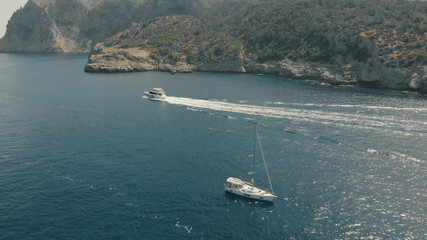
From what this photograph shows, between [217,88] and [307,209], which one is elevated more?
[217,88]

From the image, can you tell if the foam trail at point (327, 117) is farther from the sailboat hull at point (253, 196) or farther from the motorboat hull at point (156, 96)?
the sailboat hull at point (253, 196)

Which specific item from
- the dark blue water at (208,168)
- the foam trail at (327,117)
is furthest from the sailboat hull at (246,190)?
the foam trail at (327,117)

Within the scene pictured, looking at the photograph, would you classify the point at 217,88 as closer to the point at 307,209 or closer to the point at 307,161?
the point at 307,161

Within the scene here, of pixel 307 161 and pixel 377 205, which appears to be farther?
pixel 307 161

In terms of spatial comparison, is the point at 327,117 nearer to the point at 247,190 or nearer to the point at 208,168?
the point at 208,168

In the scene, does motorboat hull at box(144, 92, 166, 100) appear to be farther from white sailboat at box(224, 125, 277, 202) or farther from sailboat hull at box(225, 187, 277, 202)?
sailboat hull at box(225, 187, 277, 202)

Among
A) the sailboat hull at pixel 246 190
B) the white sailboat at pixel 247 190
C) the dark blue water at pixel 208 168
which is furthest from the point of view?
the white sailboat at pixel 247 190

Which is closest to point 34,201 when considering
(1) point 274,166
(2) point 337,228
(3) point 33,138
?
(3) point 33,138
